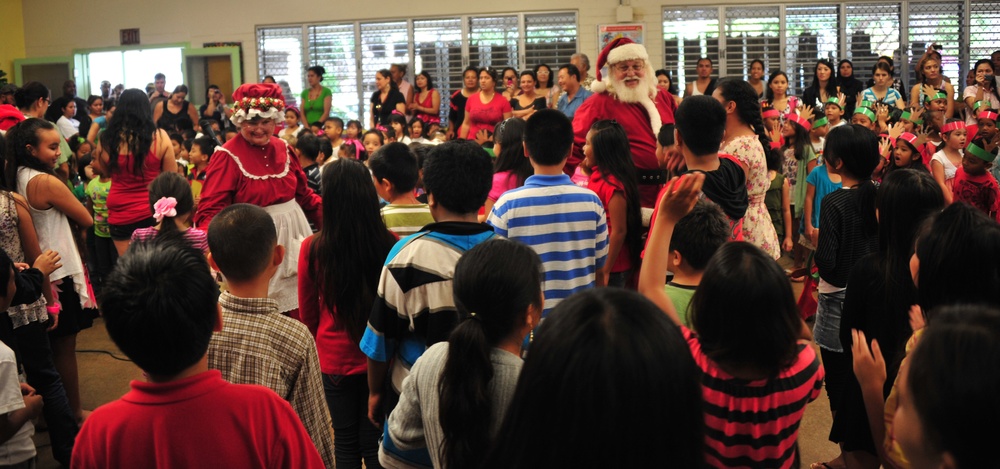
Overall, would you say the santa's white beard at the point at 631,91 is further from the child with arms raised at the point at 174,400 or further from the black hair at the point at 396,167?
the child with arms raised at the point at 174,400

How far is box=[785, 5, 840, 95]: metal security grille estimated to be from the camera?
11156mm

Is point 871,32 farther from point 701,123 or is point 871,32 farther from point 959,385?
point 959,385

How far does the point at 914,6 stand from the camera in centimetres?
1105

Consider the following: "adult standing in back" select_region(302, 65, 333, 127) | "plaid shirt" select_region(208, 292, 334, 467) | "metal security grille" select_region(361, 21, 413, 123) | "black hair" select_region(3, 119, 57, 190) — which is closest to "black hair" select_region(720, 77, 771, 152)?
"plaid shirt" select_region(208, 292, 334, 467)

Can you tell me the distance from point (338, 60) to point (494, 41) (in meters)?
2.42

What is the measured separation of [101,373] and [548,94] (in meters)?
5.13

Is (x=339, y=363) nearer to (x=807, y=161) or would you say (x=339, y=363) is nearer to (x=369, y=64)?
(x=807, y=161)

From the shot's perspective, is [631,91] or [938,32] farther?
[938,32]

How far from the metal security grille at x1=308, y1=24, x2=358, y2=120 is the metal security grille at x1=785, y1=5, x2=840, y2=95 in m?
6.27

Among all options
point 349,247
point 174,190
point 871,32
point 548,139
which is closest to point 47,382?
point 174,190

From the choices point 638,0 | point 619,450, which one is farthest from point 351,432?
point 638,0

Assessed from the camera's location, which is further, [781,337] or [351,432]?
[351,432]

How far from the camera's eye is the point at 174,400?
1.42 metres

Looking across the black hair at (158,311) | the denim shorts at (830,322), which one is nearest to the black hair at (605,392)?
the black hair at (158,311)
